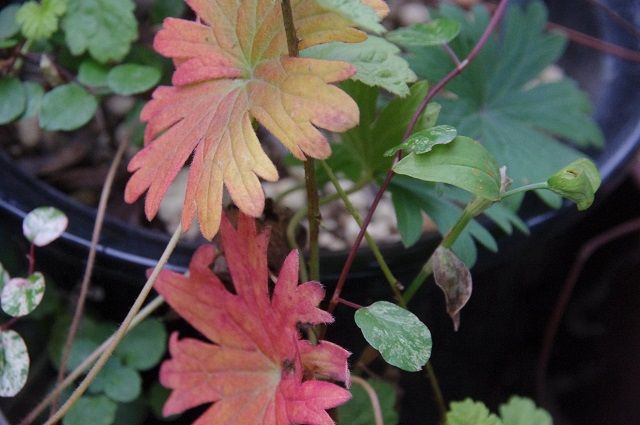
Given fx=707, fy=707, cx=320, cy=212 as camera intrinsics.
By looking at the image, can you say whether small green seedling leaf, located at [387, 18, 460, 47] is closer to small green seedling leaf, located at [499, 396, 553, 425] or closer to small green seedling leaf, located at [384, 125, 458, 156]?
small green seedling leaf, located at [384, 125, 458, 156]

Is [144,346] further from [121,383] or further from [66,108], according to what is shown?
[66,108]

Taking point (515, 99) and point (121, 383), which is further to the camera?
point (515, 99)

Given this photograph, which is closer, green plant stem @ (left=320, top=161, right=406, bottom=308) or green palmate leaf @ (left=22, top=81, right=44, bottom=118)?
green plant stem @ (left=320, top=161, right=406, bottom=308)

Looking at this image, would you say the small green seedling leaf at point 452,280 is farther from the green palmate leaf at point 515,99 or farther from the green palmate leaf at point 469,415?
the green palmate leaf at point 515,99


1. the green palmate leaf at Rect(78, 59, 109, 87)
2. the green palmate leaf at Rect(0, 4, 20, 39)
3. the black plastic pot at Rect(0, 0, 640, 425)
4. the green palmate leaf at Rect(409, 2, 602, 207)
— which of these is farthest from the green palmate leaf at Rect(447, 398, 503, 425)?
the green palmate leaf at Rect(0, 4, 20, 39)

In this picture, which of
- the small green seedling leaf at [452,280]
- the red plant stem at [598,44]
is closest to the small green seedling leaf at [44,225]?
the small green seedling leaf at [452,280]

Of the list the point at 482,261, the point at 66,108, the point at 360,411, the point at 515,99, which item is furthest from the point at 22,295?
the point at 515,99
